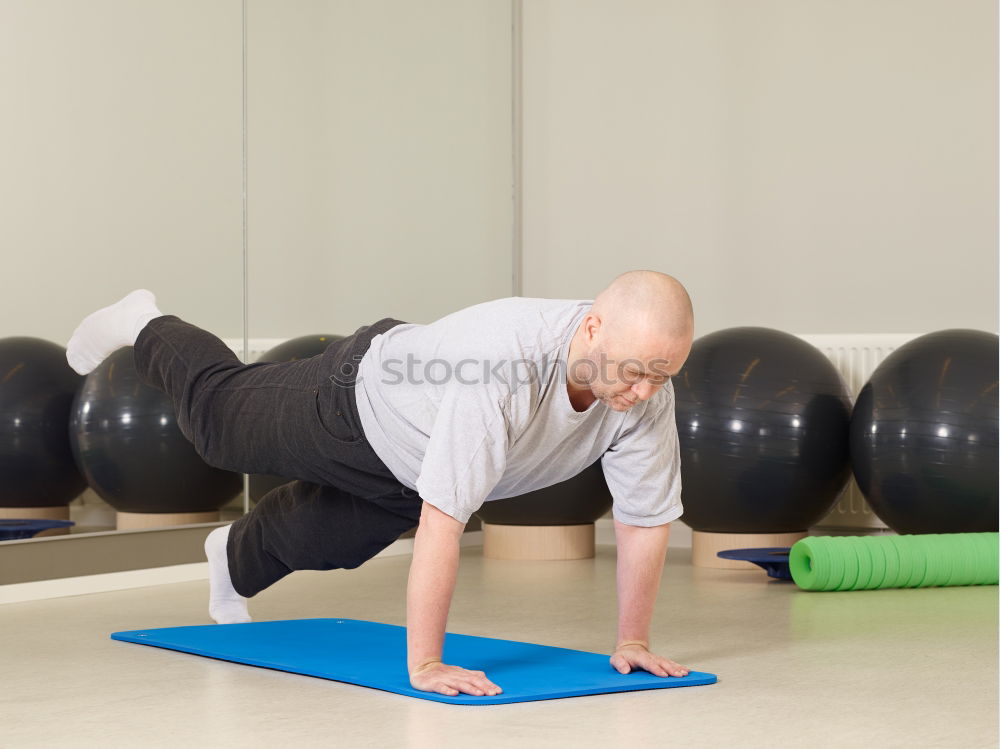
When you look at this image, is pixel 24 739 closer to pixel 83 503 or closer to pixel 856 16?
pixel 83 503

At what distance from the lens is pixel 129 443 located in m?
3.61

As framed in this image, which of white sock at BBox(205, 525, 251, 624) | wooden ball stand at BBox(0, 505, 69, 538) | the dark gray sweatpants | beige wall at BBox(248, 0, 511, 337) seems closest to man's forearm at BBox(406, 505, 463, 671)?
the dark gray sweatpants

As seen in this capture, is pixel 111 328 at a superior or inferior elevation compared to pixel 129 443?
superior

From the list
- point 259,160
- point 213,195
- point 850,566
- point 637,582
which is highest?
point 259,160

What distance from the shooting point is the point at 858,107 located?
4809 mm

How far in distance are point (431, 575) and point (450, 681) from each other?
0.18 metres

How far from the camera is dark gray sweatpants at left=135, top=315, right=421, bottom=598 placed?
2342 millimetres

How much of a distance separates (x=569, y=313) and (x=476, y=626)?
1053mm

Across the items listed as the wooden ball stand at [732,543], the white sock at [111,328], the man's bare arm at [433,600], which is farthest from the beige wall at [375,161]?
the man's bare arm at [433,600]

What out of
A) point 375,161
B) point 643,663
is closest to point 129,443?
point 375,161

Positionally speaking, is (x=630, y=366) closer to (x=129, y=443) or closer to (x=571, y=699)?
(x=571, y=699)

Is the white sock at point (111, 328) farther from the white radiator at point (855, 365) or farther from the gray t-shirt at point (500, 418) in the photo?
the white radiator at point (855, 365)

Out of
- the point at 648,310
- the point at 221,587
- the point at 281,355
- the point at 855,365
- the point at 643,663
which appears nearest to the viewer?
the point at 648,310

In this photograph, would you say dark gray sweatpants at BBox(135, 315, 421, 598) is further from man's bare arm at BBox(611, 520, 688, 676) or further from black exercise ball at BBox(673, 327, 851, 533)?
black exercise ball at BBox(673, 327, 851, 533)
